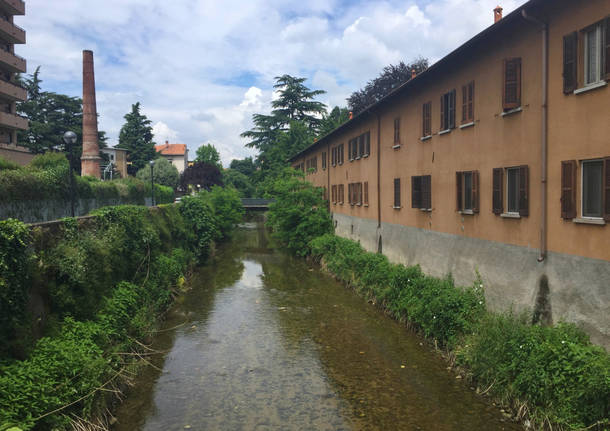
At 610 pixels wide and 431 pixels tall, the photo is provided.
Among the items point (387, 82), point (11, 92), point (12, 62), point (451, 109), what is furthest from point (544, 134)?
point (12, 62)

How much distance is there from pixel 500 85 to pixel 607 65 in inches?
Answer: 156

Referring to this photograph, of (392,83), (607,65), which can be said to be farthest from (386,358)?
(392,83)

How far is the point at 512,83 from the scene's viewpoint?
12281 millimetres

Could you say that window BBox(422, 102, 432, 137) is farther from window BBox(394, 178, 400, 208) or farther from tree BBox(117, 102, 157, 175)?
tree BBox(117, 102, 157, 175)

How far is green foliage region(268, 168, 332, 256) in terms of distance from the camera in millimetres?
34625

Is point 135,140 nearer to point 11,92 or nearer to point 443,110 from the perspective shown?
point 11,92

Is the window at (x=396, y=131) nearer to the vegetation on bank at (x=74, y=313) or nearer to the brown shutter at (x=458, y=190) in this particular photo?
the brown shutter at (x=458, y=190)

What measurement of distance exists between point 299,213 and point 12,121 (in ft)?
85.9

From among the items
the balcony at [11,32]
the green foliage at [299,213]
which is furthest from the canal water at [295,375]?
the balcony at [11,32]

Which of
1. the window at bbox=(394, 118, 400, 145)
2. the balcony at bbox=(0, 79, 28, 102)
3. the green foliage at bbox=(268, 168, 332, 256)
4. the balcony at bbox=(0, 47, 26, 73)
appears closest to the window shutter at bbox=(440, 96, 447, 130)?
the window at bbox=(394, 118, 400, 145)

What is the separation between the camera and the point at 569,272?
10.2 meters

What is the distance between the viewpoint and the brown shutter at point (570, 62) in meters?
10.0

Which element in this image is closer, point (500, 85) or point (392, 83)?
point (500, 85)

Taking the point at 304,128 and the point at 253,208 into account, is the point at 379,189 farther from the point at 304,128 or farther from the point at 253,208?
the point at 253,208
